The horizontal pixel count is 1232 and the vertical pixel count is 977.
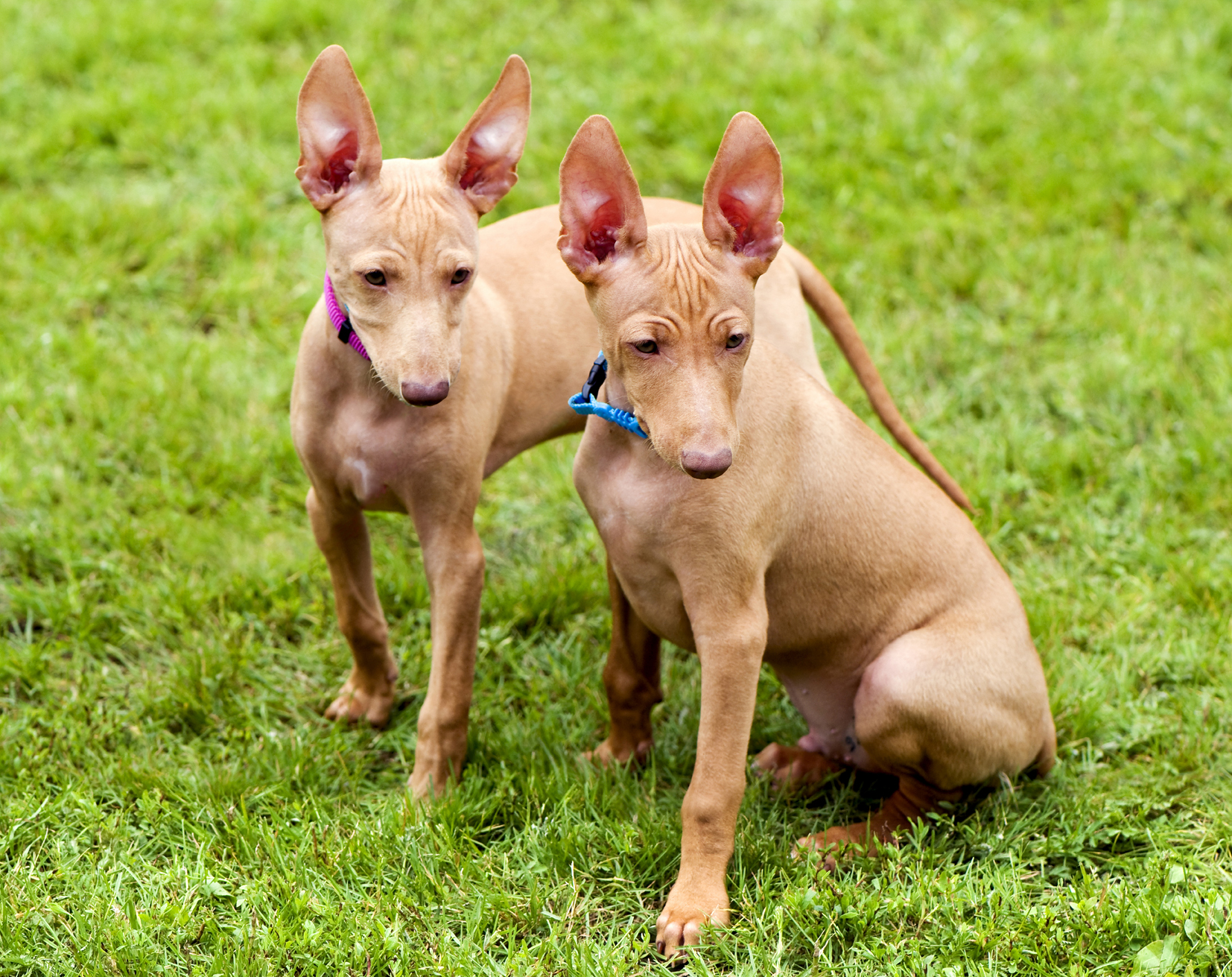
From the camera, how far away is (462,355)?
425cm

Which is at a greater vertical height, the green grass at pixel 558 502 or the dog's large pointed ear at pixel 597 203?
the dog's large pointed ear at pixel 597 203

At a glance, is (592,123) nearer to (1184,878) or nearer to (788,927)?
(788,927)

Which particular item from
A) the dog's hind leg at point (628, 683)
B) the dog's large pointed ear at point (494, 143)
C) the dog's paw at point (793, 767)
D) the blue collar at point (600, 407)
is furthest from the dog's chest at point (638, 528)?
the dog's large pointed ear at point (494, 143)

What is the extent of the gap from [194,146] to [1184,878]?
644cm

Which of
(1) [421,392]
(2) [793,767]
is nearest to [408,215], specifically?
(1) [421,392]

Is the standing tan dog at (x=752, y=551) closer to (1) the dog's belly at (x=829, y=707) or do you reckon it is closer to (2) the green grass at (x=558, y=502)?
(1) the dog's belly at (x=829, y=707)

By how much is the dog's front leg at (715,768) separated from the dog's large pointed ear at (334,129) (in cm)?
164

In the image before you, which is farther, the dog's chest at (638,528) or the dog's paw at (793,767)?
the dog's paw at (793,767)

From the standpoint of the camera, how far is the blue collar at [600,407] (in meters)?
3.72

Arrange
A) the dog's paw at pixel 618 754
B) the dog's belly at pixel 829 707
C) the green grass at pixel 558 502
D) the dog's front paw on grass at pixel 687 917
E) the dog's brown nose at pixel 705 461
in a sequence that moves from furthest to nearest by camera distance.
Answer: the dog's paw at pixel 618 754, the dog's belly at pixel 829 707, the green grass at pixel 558 502, the dog's front paw on grass at pixel 687 917, the dog's brown nose at pixel 705 461

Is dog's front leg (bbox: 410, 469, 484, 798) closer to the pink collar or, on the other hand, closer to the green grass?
the green grass

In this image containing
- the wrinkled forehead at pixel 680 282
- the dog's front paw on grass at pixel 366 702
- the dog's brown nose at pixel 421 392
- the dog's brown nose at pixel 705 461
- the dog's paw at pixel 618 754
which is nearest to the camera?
the dog's brown nose at pixel 705 461

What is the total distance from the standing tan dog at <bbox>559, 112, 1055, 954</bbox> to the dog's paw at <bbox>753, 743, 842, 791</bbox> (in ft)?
0.05

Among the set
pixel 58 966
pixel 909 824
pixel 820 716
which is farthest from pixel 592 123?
pixel 58 966
